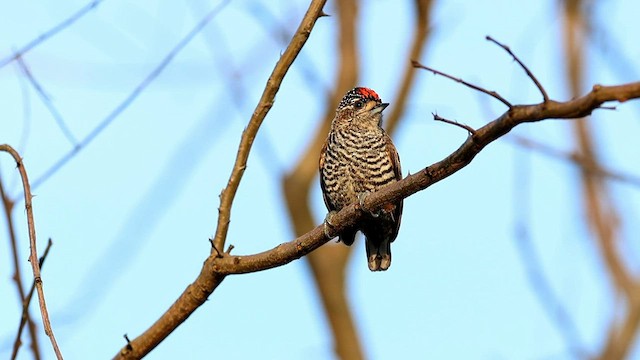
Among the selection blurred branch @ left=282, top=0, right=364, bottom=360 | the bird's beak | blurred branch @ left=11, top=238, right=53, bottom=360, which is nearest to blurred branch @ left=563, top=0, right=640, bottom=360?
the bird's beak

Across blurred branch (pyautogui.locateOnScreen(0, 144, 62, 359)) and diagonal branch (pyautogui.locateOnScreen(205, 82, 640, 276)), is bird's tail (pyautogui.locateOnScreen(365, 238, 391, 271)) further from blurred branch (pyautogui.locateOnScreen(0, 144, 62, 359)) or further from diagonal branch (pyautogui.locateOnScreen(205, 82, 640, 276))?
blurred branch (pyautogui.locateOnScreen(0, 144, 62, 359))

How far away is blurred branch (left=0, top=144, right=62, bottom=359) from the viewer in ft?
11.5

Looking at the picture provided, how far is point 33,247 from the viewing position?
3.77 m

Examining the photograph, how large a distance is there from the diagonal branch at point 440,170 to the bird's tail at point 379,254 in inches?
79.4

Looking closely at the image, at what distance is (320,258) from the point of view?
35.0ft

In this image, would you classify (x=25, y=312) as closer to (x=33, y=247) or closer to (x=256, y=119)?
(x=33, y=247)

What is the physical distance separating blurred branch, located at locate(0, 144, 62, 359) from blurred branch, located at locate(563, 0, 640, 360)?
381 centimetres

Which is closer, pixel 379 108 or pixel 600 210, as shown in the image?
pixel 379 108

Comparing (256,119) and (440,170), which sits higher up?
(256,119)

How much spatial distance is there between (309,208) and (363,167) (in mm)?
4414

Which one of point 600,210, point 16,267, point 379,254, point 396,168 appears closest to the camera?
point 16,267

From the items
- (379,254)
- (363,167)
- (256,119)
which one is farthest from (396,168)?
(256,119)

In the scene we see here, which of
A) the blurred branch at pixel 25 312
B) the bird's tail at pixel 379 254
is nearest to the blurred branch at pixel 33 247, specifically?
the blurred branch at pixel 25 312

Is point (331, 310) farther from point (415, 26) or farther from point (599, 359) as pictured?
point (599, 359)
